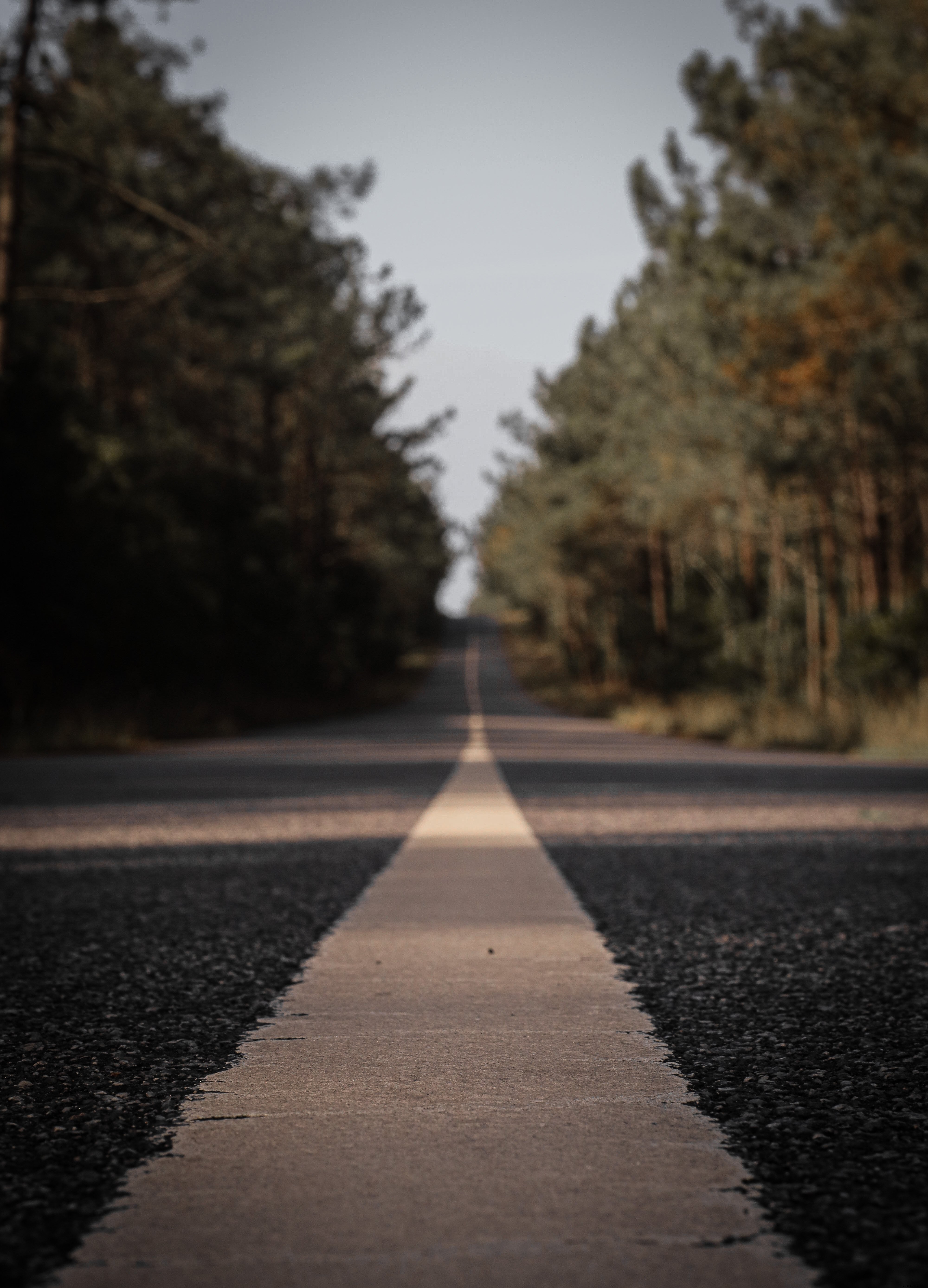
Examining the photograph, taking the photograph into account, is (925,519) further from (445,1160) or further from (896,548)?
(445,1160)

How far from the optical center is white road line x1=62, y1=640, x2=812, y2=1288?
1.99 m

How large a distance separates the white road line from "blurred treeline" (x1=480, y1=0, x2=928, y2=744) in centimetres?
1735

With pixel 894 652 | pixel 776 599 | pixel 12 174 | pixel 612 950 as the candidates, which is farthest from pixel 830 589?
pixel 612 950

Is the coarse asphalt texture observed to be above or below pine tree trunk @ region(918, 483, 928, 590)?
below

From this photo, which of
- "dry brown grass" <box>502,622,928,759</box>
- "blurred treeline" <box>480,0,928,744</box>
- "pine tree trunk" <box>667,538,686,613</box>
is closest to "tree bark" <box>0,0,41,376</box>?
"blurred treeline" <box>480,0,928,744</box>

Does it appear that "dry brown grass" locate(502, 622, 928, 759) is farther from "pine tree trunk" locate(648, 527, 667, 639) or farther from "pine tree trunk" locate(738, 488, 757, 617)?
"pine tree trunk" locate(738, 488, 757, 617)

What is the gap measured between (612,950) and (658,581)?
47.3 metres

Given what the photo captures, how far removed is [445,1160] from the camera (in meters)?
2.46

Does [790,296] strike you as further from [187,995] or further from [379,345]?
[379,345]

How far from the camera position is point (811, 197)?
87.5 feet

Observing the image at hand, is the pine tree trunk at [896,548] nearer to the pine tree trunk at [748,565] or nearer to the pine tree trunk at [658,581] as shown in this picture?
the pine tree trunk at [748,565]

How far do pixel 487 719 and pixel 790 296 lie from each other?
764 inches

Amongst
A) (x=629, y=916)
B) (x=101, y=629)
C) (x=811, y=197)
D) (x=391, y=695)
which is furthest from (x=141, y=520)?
(x=391, y=695)

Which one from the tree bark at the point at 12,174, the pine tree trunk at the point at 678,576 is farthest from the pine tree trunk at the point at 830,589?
the tree bark at the point at 12,174
